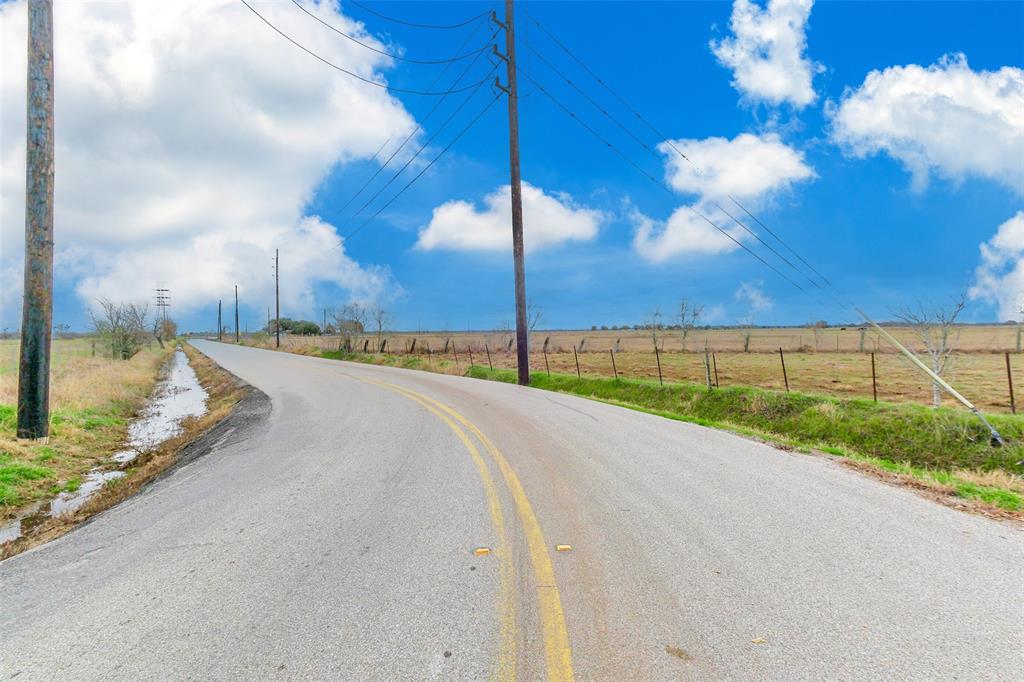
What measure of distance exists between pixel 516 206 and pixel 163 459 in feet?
44.0

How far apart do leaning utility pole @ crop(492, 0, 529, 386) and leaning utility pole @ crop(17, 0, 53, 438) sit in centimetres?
1263

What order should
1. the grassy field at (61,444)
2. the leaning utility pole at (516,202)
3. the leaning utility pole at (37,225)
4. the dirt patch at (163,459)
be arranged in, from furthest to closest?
the leaning utility pole at (516,202)
the leaning utility pole at (37,225)
the grassy field at (61,444)
the dirt patch at (163,459)

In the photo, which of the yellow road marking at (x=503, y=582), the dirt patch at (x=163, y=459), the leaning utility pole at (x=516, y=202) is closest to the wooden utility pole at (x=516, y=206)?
the leaning utility pole at (x=516, y=202)

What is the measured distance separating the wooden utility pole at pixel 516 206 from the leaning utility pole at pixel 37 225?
1263 cm

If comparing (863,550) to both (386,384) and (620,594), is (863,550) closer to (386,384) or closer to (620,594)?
(620,594)

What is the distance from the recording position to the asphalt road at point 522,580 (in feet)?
8.16

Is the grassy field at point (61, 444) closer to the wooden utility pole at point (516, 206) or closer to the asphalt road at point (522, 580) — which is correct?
the asphalt road at point (522, 580)

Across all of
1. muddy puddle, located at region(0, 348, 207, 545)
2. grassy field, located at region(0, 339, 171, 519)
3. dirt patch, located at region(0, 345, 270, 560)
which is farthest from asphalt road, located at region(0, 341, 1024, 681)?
grassy field, located at region(0, 339, 171, 519)

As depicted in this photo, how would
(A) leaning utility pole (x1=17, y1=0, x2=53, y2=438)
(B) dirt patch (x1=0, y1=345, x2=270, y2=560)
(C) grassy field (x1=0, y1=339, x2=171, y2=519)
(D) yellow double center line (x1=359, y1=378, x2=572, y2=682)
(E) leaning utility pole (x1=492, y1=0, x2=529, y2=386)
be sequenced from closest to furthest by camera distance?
(D) yellow double center line (x1=359, y1=378, x2=572, y2=682) < (B) dirt patch (x1=0, y1=345, x2=270, y2=560) < (C) grassy field (x1=0, y1=339, x2=171, y2=519) < (A) leaning utility pole (x1=17, y1=0, x2=53, y2=438) < (E) leaning utility pole (x1=492, y1=0, x2=529, y2=386)

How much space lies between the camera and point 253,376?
21.3m

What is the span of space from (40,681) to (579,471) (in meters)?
4.70

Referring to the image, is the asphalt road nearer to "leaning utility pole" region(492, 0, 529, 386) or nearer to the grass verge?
the grass verge

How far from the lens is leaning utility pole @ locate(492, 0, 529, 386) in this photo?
1830 cm

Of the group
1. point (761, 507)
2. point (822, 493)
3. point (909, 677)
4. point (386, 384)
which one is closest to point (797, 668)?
point (909, 677)
